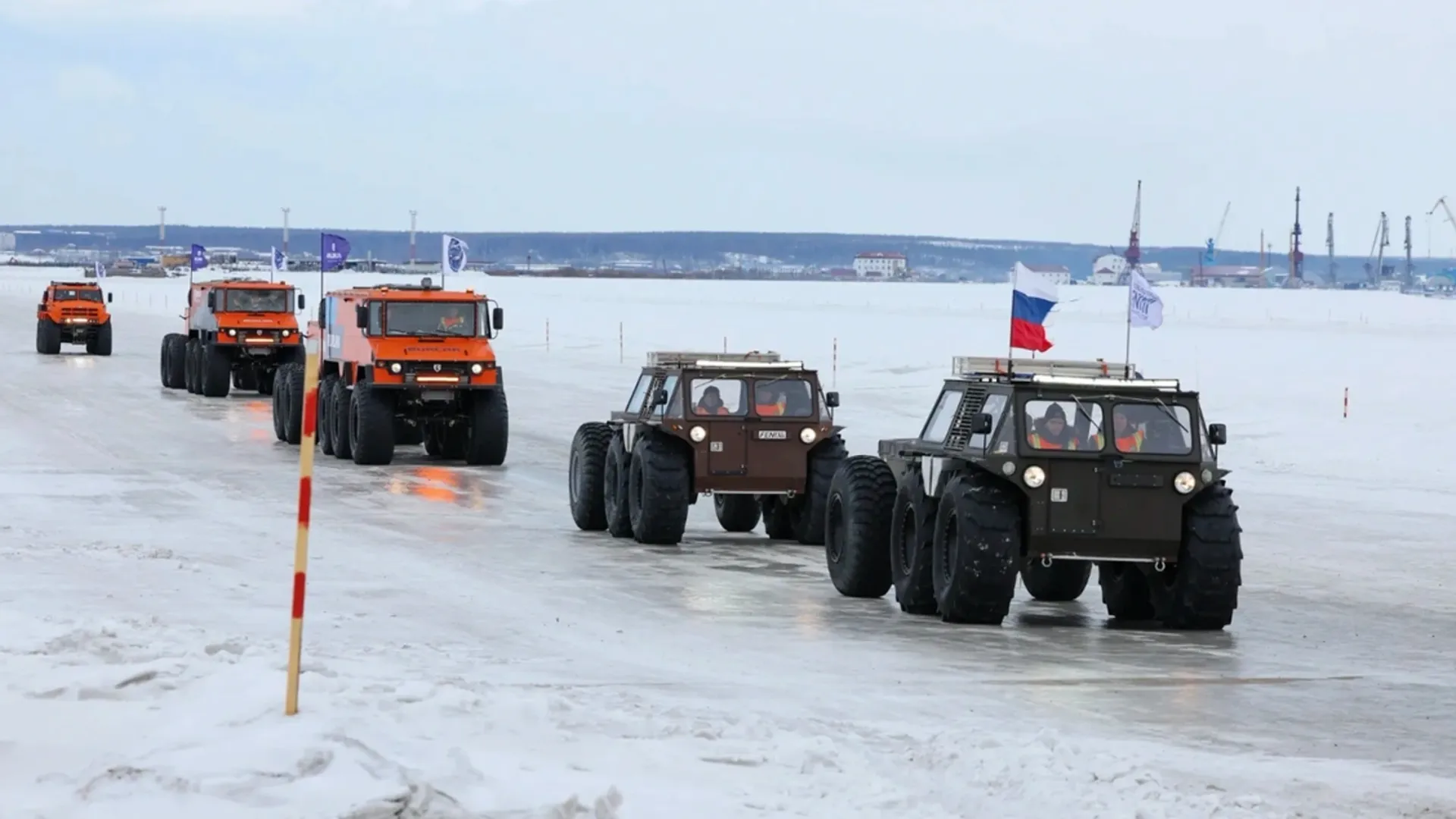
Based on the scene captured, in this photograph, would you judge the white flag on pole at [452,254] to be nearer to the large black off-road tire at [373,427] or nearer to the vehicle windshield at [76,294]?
the large black off-road tire at [373,427]

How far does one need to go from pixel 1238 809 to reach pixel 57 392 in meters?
35.3

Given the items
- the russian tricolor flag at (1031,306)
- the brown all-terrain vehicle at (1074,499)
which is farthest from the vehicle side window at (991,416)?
the russian tricolor flag at (1031,306)

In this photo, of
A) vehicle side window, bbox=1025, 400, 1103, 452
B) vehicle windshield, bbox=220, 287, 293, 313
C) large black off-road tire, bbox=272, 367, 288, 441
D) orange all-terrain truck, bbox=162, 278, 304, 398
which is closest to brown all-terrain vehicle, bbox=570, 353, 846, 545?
vehicle side window, bbox=1025, 400, 1103, 452

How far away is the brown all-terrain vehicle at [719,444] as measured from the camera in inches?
770

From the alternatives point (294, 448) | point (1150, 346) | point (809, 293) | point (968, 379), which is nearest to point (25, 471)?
point (294, 448)

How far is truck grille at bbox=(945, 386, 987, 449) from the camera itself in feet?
50.4

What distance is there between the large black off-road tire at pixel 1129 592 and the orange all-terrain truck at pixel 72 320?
147 ft

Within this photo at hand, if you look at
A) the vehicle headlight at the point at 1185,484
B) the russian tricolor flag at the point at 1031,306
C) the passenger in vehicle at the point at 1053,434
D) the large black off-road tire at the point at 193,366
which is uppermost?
the russian tricolor flag at the point at 1031,306

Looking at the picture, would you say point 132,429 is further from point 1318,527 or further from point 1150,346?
point 1150,346

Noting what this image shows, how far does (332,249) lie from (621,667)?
88.9 ft

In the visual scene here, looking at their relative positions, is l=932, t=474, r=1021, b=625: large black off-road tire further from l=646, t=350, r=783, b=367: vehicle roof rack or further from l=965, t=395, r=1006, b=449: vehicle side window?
l=646, t=350, r=783, b=367: vehicle roof rack

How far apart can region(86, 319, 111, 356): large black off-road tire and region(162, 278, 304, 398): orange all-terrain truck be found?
13953 mm

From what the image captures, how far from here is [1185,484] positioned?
47.6ft

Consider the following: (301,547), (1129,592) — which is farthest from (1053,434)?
(301,547)
